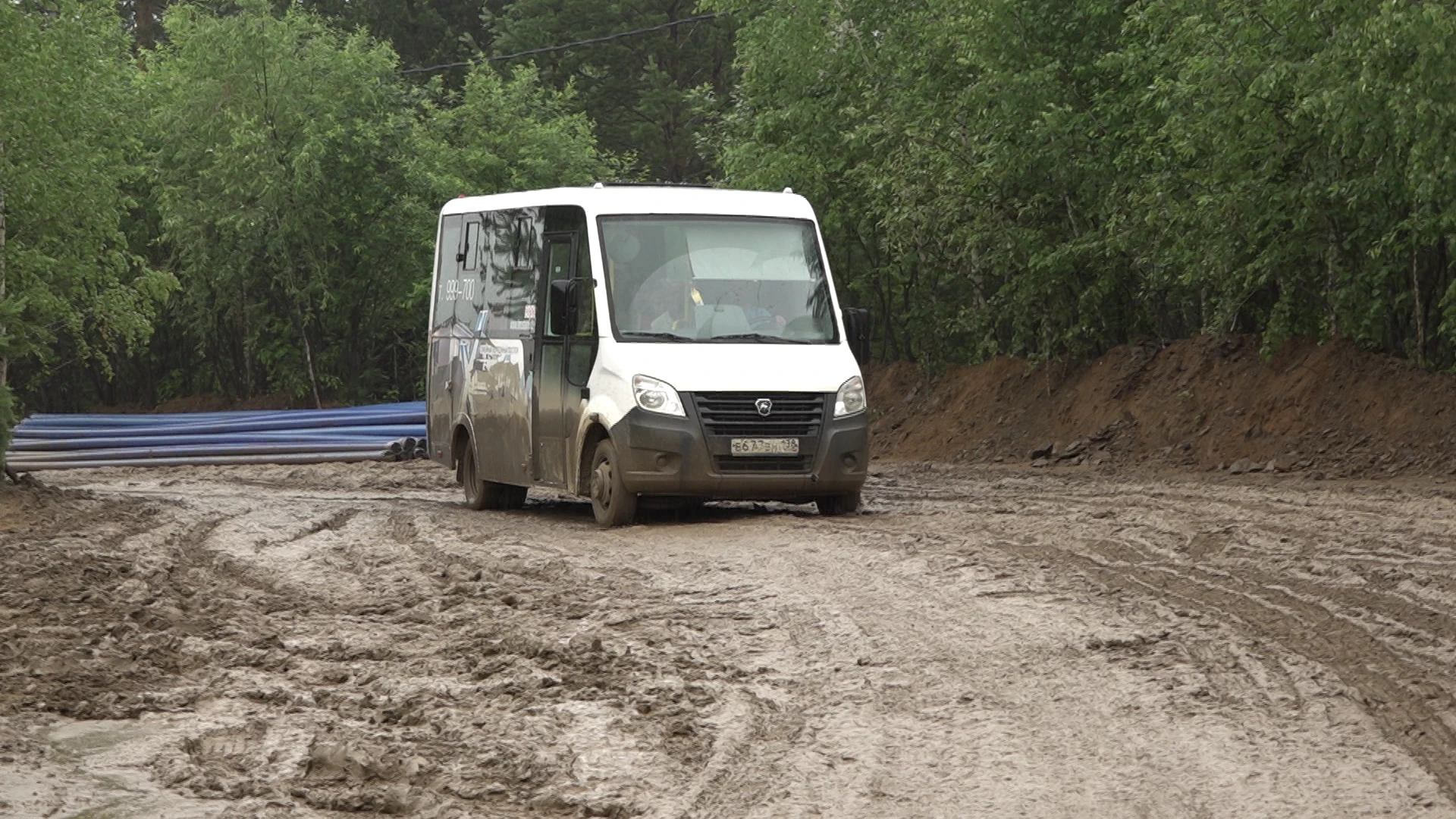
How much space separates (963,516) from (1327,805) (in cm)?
918

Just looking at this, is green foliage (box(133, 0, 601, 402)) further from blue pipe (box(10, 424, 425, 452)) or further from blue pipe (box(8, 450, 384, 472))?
blue pipe (box(8, 450, 384, 472))

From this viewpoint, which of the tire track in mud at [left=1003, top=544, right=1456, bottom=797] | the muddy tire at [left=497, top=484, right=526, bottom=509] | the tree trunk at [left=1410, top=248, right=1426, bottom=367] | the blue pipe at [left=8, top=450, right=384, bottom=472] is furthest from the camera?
the blue pipe at [left=8, top=450, right=384, bottom=472]

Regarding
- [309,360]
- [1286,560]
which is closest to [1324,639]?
[1286,560]

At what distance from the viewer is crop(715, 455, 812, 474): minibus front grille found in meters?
15.2

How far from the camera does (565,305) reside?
1608cm

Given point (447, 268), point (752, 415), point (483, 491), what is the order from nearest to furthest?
point (752, 415), point (483, 491), point (447, 268)

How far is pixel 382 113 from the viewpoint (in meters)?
40.3

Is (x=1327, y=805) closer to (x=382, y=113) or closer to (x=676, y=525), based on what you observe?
(x=676, y=525)

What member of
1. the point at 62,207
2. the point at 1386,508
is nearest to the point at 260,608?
the point at 1386,508

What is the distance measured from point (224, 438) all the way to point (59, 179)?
8292mm

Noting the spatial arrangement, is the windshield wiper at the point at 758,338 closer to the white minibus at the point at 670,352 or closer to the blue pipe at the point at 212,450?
the white minibus at the point at 670,352

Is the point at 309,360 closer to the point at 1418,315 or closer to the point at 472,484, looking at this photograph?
the point at 472,484

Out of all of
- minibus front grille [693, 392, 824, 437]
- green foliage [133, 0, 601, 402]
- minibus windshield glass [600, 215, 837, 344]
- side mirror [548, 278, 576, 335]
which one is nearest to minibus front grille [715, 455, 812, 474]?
minibus front grille [693, 392, 824, 437]

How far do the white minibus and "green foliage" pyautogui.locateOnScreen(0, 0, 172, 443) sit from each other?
481cm
